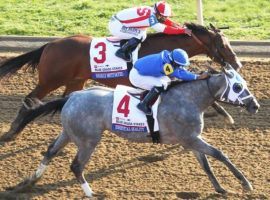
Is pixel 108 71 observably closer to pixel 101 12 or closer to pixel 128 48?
pixel 128 48

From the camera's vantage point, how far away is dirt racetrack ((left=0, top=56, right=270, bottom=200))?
25.8 feet

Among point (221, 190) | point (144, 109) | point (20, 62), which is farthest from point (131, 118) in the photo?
point (20, 62)

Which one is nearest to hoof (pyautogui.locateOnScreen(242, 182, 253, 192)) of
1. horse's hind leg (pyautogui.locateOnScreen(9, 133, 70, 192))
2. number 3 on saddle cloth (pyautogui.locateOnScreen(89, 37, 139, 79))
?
horse's hind leg (pyautogui.locateOnScreen(9, 133, 70, 192))

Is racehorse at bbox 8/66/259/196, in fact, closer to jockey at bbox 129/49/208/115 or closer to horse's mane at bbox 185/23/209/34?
jockey at bbox 129/49/208/115

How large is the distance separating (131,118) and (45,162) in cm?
106

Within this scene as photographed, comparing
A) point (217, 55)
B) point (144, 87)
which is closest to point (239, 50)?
point (217, 55)

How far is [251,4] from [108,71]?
681 centimetres

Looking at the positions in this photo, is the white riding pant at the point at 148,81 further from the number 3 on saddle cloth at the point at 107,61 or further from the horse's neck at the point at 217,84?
the number 3 on saddle cloth at the point at 107,61

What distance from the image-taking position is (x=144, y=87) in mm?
7898

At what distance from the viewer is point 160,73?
7.79 metres

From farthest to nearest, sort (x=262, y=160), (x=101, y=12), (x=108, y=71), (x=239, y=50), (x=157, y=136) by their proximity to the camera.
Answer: (x=101, y=12), (x=239, y=50), (x=108, y=71), (x=262, y=160), (x=157, y=136)

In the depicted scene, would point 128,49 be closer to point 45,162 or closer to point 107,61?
point 107,61

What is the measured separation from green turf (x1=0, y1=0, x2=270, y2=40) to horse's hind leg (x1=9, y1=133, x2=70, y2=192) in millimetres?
5782

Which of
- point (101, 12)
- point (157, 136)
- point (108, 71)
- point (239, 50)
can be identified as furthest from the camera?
point (101, 12)
